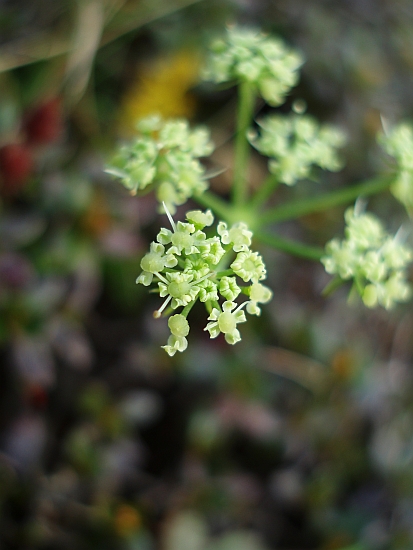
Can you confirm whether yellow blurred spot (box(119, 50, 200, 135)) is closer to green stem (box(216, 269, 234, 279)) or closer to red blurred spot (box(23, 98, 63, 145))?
red blurred spot (box(23, 98, 63, 145))

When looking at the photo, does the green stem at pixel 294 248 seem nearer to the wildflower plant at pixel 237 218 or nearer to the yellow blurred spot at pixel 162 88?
the wildflower plant at pixel 237 218

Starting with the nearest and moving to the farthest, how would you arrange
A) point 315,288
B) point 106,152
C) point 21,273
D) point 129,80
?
point 21,273 → point 106,152 → point 315,288 → point 129,80

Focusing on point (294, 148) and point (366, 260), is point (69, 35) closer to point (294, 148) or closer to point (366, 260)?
point (294, 148)

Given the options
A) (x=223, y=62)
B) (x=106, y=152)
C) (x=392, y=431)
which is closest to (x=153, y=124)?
(x=223, y=62)

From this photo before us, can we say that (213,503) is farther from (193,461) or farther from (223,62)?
(223,62)

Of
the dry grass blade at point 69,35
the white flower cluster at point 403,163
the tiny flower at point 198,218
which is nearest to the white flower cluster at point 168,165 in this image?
the tiny flower at point 198,218

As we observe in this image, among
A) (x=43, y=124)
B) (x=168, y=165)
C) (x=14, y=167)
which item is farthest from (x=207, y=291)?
(x=43, y=124)
